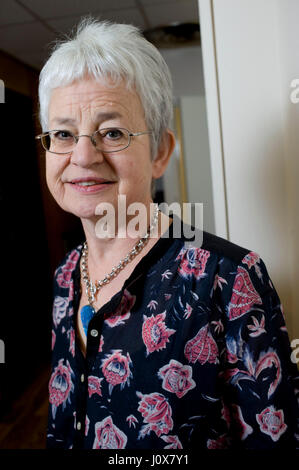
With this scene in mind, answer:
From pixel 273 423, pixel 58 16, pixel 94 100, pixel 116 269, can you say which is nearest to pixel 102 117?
pixel 94 100

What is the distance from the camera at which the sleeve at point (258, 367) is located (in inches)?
24.0

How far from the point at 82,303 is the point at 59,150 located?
→ 35 cm

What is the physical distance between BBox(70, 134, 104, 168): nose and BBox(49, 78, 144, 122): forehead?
40 millimetres

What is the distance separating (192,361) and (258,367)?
0.37 feet

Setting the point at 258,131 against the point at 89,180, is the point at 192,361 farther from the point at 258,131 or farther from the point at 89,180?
the point at 258,131

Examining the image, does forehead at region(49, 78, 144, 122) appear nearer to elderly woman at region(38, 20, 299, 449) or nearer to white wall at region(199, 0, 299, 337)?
elderly woman at region(38, 20, 299, 449)

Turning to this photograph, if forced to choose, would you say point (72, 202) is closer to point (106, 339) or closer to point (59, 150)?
point (59, 150)

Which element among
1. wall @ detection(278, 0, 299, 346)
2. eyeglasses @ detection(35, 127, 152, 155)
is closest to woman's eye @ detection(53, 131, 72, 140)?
eyeglasses @ detection(35, 127, 152, 155)

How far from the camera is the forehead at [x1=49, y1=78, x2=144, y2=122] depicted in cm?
65

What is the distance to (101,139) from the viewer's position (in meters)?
0.67

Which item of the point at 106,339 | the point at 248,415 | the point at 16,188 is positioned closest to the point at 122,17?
the point at 16,188

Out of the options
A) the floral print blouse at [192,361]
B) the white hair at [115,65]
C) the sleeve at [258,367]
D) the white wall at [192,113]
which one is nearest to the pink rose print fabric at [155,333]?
the floral print blouse at [192,361]

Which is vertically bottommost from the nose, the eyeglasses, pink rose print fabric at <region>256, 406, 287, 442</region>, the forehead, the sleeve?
pink rose print fabric at <region>256, 406, 287, 442</region>

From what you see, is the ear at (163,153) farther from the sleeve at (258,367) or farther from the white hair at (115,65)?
the sleeve at (258,367)
